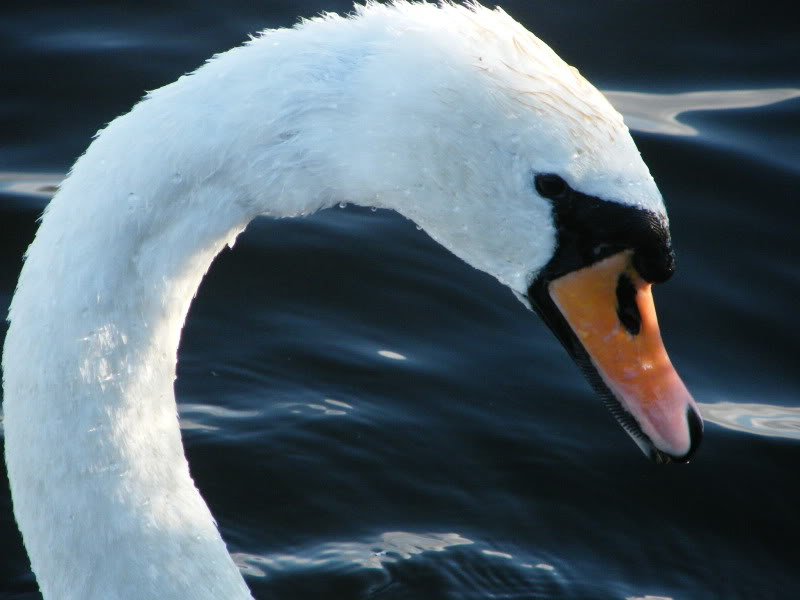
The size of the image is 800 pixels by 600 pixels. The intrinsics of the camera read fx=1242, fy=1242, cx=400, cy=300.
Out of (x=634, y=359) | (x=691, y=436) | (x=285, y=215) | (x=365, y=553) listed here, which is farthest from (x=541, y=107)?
(x=365, y=553)

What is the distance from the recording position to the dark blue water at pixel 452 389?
5.36 m

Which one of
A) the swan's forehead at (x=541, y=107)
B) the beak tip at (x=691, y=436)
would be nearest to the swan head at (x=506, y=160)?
the swan's forehead at (x=541, y=107)

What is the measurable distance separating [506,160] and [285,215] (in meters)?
0.58

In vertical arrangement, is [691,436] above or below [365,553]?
above

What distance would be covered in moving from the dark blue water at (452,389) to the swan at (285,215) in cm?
186

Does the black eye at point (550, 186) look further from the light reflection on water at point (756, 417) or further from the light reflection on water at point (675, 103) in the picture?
the light reflection on water at point (675, 103)

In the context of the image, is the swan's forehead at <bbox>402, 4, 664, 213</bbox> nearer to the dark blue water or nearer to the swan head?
the swan head

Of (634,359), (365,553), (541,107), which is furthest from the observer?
→ (365,553)

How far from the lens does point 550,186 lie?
310 cm

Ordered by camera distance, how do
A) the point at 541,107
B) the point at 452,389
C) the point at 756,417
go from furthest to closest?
the point at 452,389 → the point at 756,417 → the point at 541,107

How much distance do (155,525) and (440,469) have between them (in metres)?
2.52

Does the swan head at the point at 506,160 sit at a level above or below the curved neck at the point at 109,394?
above

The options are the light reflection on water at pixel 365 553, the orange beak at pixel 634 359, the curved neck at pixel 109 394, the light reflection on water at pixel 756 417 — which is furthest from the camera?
the light reflection on water at pixel 756 417

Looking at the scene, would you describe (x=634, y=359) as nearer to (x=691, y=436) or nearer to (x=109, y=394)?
(x=691, y=436)
